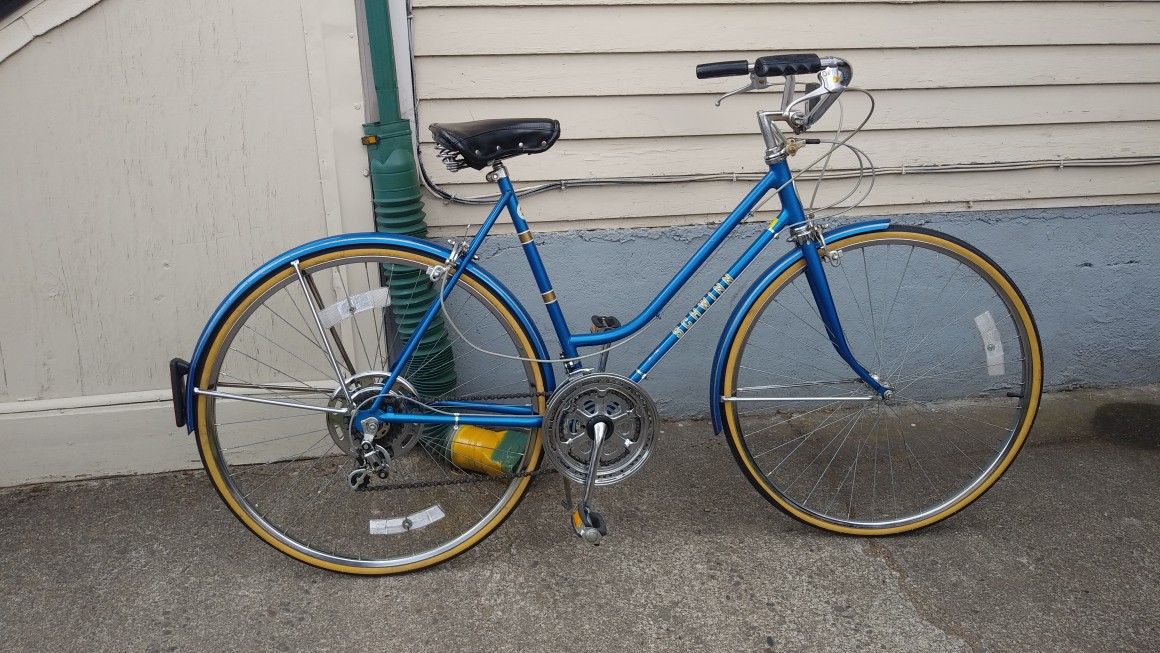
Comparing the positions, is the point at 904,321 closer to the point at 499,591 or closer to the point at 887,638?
the point at 887,638

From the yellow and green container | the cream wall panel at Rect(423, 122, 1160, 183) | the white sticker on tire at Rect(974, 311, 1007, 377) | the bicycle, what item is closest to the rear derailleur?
the bicycle

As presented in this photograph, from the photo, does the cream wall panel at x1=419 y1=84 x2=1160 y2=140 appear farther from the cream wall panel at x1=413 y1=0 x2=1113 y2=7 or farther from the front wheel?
the front wheel

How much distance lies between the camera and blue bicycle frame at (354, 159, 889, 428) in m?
2.82

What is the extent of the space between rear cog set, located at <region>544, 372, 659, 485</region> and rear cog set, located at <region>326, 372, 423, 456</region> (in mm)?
433

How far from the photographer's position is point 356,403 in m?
2.83

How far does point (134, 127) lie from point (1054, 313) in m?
3.75

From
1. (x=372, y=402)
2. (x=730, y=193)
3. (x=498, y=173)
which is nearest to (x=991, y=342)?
(x=730, y=193)

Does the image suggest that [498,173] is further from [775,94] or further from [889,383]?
[889,383]

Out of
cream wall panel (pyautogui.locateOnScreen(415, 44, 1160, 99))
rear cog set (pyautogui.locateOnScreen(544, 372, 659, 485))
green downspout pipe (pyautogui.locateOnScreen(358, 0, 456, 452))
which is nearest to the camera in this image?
rear cog set (pyautogui.locateOnScreen(544, 372, 659, 485))

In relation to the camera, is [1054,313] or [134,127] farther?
[1054,313]

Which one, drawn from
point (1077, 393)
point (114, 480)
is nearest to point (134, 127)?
point (114, 480)

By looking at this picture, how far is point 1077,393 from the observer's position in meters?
4.17

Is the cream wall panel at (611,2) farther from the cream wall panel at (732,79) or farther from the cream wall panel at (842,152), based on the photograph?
the cream wall panel at (842,152)

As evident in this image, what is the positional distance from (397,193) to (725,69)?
1220 mm
